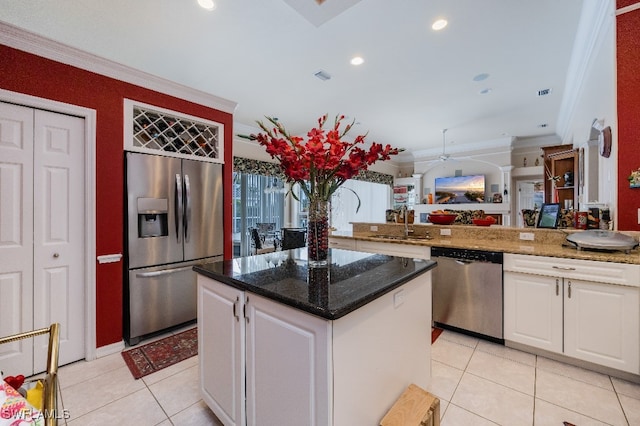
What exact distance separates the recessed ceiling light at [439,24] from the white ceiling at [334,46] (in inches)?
2.0

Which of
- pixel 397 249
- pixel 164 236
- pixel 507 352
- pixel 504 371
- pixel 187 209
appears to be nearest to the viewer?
pixel 504 371

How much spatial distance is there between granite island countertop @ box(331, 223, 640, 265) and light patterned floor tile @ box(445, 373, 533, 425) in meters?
1.09

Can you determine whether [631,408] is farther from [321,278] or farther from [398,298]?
[321,278]

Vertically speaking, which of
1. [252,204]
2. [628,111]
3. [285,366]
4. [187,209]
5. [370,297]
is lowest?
[285,366]

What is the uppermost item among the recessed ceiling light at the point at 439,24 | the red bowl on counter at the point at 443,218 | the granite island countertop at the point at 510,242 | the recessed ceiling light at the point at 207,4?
the recessed ceiling light at the point at 439,24

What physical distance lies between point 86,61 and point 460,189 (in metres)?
7.98

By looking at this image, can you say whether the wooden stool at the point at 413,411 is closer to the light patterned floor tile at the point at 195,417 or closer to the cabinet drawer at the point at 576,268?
the light patterned floor tile at the point at 195,417

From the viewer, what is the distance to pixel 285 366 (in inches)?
45.0

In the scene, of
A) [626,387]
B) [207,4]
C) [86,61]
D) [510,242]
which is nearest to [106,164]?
[86,61]

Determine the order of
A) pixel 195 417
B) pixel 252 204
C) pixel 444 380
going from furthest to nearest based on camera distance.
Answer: pixel 252 204 < pixel 444 380 < pixel 195 417

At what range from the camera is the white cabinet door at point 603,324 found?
1.94m

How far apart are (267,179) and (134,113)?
3.51m

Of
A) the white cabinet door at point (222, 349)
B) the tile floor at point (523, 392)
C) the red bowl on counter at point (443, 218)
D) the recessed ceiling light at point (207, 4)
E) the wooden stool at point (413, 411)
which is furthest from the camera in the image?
the red bowl on counter at point (443, 218)

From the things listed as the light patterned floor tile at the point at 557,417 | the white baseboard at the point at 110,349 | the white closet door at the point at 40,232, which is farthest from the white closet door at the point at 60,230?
the light patterned floor tile at the point at 557,417
